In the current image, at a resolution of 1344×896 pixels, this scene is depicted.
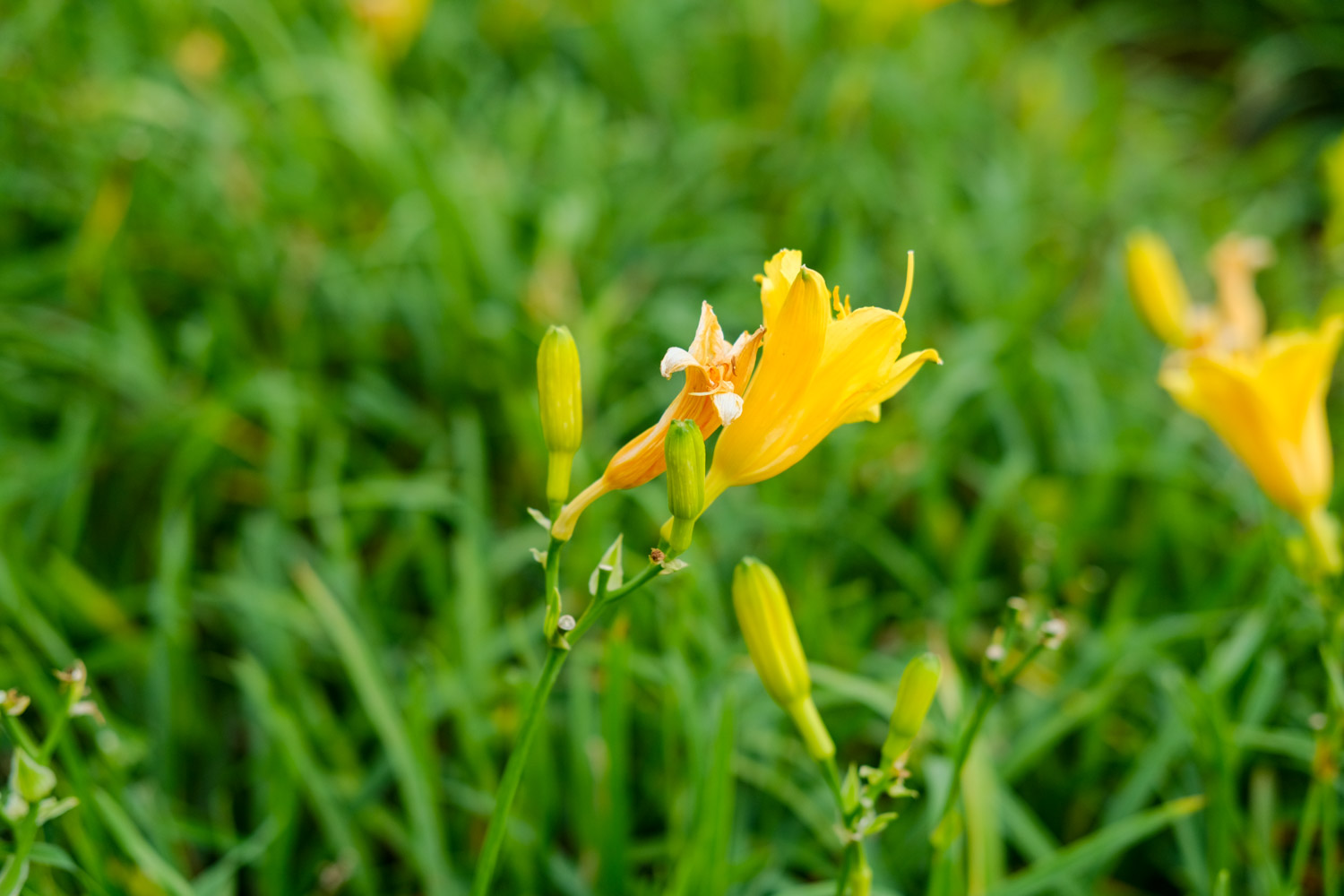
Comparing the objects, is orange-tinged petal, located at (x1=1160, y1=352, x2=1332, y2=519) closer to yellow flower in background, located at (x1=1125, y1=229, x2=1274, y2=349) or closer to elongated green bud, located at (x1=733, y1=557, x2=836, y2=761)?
yellow flower in background, located at (x1=1125, y1=229, x2=1274, y2=349)

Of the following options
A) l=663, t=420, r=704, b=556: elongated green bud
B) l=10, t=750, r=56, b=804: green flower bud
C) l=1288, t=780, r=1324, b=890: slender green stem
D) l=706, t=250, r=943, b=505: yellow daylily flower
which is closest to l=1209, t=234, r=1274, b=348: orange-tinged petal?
l=1288, t=780, r=1324, b=890: slender green stem

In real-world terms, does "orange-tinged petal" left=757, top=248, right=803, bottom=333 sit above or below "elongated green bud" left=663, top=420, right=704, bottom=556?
above

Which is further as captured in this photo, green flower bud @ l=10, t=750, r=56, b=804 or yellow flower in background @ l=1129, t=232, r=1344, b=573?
→ yellow flower in background @ l=1129, t=232, r=1344, b=573

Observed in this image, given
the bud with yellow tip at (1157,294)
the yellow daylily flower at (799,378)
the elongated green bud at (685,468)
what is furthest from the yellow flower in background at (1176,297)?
the elongated green bud at (685,468)

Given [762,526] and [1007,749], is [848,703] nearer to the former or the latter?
[1007,749]

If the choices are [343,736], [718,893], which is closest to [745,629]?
[718,893]

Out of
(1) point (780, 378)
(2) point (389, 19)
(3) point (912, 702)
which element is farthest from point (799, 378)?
(2) point (389, 19)

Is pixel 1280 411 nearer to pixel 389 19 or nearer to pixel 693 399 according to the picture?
pixel 693 399
